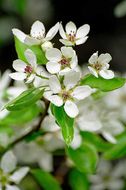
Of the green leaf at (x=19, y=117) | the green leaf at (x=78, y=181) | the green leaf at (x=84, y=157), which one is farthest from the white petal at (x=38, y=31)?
the green leaf at (x=78, y=181)

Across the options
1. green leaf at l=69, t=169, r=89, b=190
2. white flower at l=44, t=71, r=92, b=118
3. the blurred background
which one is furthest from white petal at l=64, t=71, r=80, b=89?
the blurred background

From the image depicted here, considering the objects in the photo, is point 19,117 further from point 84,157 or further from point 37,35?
point 37,35

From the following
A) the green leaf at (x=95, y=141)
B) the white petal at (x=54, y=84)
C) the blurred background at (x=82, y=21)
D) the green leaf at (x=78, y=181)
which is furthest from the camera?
the blurred background at (x=82, y=21)

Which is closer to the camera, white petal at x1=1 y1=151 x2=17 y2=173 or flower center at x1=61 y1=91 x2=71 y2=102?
flower center at x1=61 y1=91 x2=71 y2=102

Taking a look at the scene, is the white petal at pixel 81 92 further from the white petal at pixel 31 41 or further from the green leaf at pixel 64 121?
the white petal at pixel 31 41

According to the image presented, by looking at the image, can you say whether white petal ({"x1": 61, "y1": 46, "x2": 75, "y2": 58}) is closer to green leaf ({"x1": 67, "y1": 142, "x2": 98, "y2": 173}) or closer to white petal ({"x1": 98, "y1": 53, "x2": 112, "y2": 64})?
white petal ({"x1": 98, "y1": 53, "x2": 112, "y2": 64})

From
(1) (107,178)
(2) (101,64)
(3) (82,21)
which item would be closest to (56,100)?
(2) (101,64)
